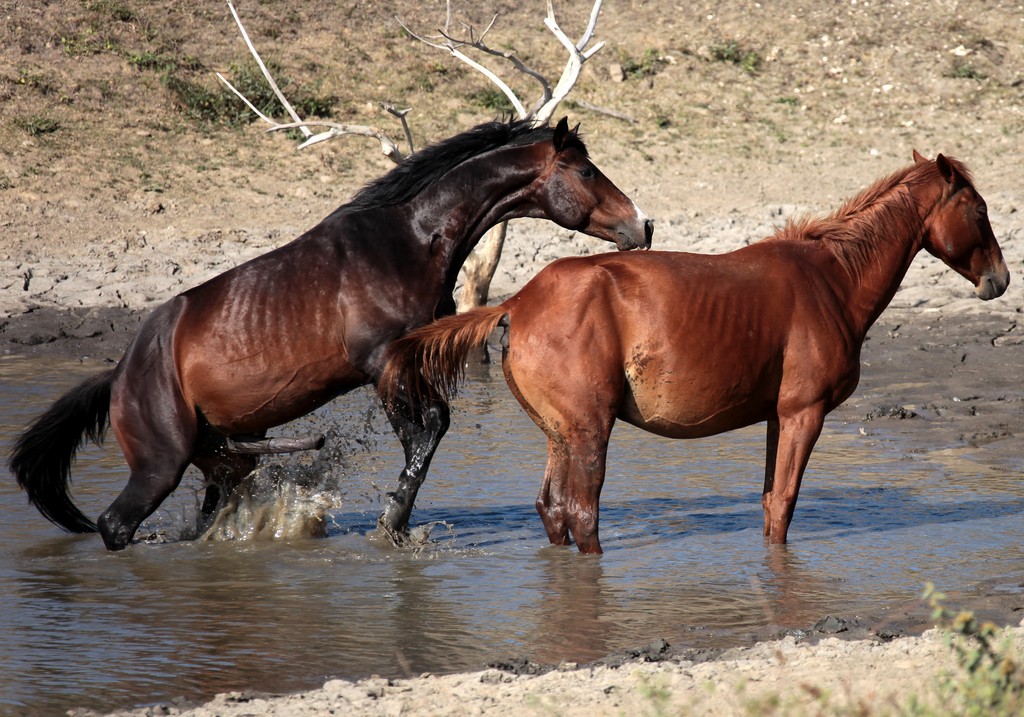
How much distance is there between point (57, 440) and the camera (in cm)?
635

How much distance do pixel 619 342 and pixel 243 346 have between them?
174 cm

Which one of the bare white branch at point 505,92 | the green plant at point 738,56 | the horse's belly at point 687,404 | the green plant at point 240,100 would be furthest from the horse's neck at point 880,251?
the green plant at point 738,56

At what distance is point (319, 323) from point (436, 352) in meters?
0.59

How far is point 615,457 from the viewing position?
8414 mm

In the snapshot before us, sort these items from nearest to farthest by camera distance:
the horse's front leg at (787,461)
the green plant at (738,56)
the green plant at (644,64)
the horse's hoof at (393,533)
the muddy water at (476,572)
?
the muddy water at (476,572)
the horse's front leg at (787,461)
the horse's hoof at (393,533)
the green plant at (644,64)
the green plant at (738,56)

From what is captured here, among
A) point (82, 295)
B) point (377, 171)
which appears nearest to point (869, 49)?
point (377, 171)

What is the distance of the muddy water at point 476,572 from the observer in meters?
4.75

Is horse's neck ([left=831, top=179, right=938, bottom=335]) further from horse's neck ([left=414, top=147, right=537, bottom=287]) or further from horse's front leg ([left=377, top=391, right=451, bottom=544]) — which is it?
horse's front leg ([left=377, top=391, right=451, bottom=544])

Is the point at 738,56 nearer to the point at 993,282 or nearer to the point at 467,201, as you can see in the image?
the point at 993,282

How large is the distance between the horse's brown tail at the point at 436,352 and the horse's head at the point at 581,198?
715 mm

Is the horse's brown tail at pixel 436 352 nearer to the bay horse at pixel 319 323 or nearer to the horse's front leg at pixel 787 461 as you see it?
the bay horse at pixel 319 323

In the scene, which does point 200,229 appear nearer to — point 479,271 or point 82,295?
point 82,295

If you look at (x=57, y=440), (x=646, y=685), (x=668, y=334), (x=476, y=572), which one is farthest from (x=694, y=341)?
(x=57, y=440)

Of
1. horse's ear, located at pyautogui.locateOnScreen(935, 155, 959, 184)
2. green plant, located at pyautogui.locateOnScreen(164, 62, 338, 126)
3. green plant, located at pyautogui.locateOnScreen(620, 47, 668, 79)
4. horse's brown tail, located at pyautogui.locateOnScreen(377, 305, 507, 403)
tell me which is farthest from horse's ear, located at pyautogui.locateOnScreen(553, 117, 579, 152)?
green plant, located at pyautogui.locateOnScreen(620, 47, 668, 79)
